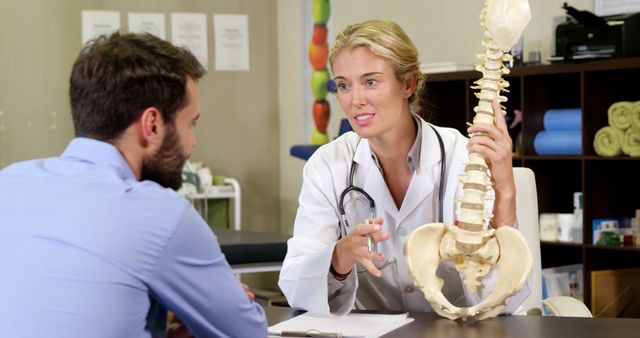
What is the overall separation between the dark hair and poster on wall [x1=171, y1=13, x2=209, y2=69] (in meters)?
4.44

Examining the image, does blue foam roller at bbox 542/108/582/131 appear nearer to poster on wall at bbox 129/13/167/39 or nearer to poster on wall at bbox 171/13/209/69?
poster on wall at bbox 171/13/209/69

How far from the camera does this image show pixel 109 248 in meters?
1.21

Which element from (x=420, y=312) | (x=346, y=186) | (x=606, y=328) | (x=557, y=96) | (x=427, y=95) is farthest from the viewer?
(x=427, y=95)

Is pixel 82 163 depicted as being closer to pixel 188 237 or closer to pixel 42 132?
pixel 188 237

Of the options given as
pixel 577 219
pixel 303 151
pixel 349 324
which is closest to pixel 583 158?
pixel 577 219

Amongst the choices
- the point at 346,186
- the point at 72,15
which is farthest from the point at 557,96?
the point at 72,15

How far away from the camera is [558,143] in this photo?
151 inches

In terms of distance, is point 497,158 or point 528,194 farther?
point 528,194

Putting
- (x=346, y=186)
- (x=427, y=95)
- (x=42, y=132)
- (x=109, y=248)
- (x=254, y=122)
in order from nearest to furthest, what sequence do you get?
1. (x=109, y=248)
2. (x=346, y=186)
3. (x=427, y=95)
4. (x=42, y=132)
5. (x=254, y=122)

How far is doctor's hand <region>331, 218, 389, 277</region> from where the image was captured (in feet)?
5.62

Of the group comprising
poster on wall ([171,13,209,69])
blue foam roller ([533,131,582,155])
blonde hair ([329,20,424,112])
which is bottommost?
blue foam roller ([533,131,582,155])

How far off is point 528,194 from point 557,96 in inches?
76.9

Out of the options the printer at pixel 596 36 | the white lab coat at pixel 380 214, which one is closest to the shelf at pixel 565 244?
the printer at pixel 596 36

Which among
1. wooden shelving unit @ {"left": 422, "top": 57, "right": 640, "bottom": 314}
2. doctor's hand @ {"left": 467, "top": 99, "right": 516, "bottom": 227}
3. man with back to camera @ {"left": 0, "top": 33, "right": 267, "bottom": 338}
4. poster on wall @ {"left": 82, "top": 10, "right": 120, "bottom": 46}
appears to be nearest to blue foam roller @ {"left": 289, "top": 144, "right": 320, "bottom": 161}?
wooden shelving unit @ {"left": 422, "top": 57, "right": 640, "bottom": 314}
